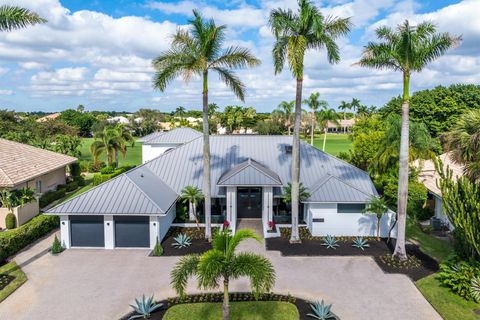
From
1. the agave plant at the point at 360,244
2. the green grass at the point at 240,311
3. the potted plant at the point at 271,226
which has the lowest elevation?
the green grass at the point at 240,311

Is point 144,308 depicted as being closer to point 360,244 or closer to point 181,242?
point 181,242

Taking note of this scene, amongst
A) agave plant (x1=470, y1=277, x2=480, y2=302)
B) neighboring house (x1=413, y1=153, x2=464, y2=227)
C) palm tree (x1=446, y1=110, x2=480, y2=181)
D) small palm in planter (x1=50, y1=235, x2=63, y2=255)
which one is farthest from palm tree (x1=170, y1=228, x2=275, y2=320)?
neighboring house (x1=413, y1=153, x2=464, y2=227)

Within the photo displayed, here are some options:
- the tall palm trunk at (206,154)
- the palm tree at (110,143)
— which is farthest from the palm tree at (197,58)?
the palm tree at (110,143)

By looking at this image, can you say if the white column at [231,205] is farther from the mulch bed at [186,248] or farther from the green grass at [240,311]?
the green grass at [240,311]

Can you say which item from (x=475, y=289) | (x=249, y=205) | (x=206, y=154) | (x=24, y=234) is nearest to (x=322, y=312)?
(x=475, y=289)

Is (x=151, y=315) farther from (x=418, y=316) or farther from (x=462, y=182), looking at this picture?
(x=462, y=182)
